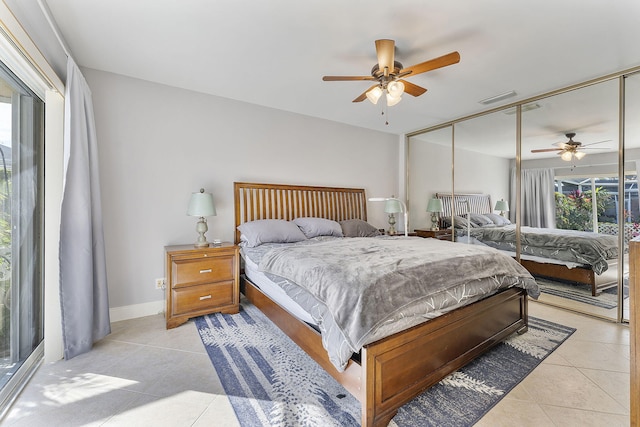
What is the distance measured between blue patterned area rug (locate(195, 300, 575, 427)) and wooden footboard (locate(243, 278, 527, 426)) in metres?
0.10

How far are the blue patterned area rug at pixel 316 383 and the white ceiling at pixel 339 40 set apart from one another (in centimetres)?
250

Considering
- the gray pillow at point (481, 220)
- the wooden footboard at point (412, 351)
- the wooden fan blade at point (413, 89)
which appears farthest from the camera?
the gray pillow at point (481, 220)

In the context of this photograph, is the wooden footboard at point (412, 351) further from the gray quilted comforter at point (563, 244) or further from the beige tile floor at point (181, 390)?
the gray quilted comforter at point (563, 244)

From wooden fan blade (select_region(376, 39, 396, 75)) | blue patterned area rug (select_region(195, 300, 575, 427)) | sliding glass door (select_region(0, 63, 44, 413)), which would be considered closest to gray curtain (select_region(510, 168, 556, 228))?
blue patterned area rug (select_region(195, 300, 575, 427))

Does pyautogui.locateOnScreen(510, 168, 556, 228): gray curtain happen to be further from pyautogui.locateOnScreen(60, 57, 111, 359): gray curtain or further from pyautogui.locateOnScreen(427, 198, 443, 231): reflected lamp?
pyautogui.locateOnScreen(60, 57, 111, 359): gray curtain

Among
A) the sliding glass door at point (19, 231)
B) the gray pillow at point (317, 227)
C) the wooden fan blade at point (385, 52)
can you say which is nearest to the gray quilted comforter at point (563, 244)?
the gray pillow at point (317, 227)

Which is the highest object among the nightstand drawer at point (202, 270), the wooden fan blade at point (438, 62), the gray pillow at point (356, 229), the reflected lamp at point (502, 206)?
the wooden fan blade at point (438, 62)

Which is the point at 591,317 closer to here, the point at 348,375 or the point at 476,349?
the point at 476,349

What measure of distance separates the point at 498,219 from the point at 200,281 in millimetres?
3790

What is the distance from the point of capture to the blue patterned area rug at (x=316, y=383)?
1.56 meters

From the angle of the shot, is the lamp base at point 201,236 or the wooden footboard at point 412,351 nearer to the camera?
the wooden footboard at point 412,351

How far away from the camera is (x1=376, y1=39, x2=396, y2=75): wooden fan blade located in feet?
6.74

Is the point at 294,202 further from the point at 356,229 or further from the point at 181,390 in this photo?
the point at 181,390

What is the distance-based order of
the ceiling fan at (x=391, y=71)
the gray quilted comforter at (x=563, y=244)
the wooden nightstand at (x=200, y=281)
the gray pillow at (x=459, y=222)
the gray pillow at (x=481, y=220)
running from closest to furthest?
the ceiling fan at (x=391, y=71) < the wooden nightstand at (x=200, y=281) < the gray quilted comforter at (x=563, y=244) < the gray pillow at (x=481, y=220) < the gray pillow at (x=459, y=222)
